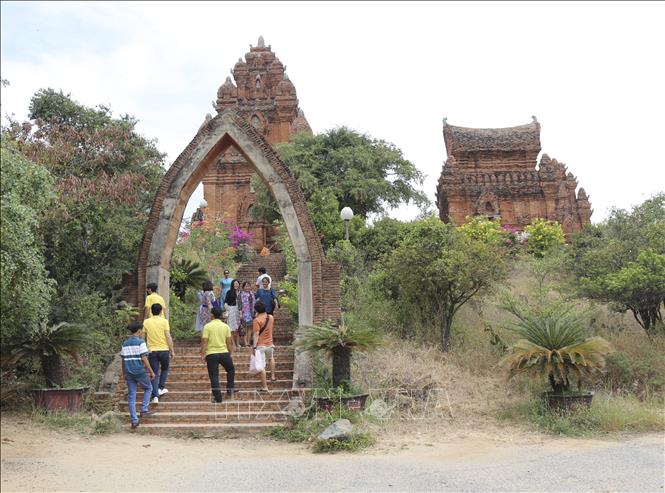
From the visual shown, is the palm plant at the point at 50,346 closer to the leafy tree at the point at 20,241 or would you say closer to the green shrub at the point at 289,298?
the leafy tree at the point at 20,241

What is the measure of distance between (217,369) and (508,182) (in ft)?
91.6

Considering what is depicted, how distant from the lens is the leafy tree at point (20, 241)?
7.81 metres

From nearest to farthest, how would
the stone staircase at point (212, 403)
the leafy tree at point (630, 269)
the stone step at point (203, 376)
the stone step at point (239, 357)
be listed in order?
the stone staircase at point (212, 403) < the stone step at point (203, 376) < the stone step at point (239, 357) < the leafy tree at point (630, 269)

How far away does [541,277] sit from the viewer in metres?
17.1

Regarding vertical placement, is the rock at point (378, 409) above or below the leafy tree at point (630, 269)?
below

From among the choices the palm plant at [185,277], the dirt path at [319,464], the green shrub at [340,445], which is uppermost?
the palm plant at [185,277]

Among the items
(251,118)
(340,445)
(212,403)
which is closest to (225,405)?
(212,403)

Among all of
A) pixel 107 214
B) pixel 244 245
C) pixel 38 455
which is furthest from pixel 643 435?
pixel 244 245

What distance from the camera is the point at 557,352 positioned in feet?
32.0

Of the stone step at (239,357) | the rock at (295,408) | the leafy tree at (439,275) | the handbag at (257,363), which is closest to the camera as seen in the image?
the rock at (295,408)

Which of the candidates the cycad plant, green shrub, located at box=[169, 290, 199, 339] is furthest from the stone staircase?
the cycad plant

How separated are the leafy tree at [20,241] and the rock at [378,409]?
484cm

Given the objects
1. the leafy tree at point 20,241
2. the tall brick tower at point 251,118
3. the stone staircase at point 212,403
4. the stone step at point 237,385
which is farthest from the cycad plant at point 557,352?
the tall brick tower at point 251,118

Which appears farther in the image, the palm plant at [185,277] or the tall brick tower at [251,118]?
the tall brick tower at [251,118]
